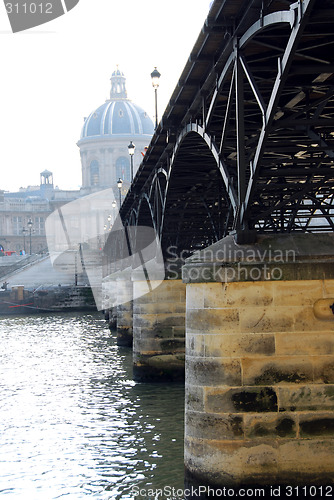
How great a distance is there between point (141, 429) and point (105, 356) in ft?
55.5

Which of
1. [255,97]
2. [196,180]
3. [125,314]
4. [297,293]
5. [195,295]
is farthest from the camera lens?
[125,314]

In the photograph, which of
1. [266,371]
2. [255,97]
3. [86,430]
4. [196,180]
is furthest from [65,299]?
[255,97]

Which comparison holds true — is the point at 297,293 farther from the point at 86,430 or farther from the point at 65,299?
the point at 65,299

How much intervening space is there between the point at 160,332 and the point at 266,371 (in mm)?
15722

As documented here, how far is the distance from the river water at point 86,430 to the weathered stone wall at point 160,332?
85 centimetres

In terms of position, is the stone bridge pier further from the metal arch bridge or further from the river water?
the river water

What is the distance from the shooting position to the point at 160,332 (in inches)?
1119

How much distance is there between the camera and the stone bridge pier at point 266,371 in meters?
12.5

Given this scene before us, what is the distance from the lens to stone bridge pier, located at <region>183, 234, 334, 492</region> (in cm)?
1253

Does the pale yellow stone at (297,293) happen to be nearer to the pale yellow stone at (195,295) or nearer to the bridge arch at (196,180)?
the pale yellow stone at (195,295)

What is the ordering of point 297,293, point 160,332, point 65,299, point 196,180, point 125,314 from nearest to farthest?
1. point 297,293
2. point 196,180
3. point 160,332
4. point 125,314
5. point 65,299

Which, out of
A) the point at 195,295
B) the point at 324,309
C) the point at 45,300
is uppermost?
the point at 195,295

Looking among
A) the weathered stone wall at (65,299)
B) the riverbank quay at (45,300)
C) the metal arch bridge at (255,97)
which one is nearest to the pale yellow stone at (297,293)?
the metal arch bridge at (255,97)

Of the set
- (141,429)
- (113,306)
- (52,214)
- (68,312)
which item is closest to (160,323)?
(141,429)
